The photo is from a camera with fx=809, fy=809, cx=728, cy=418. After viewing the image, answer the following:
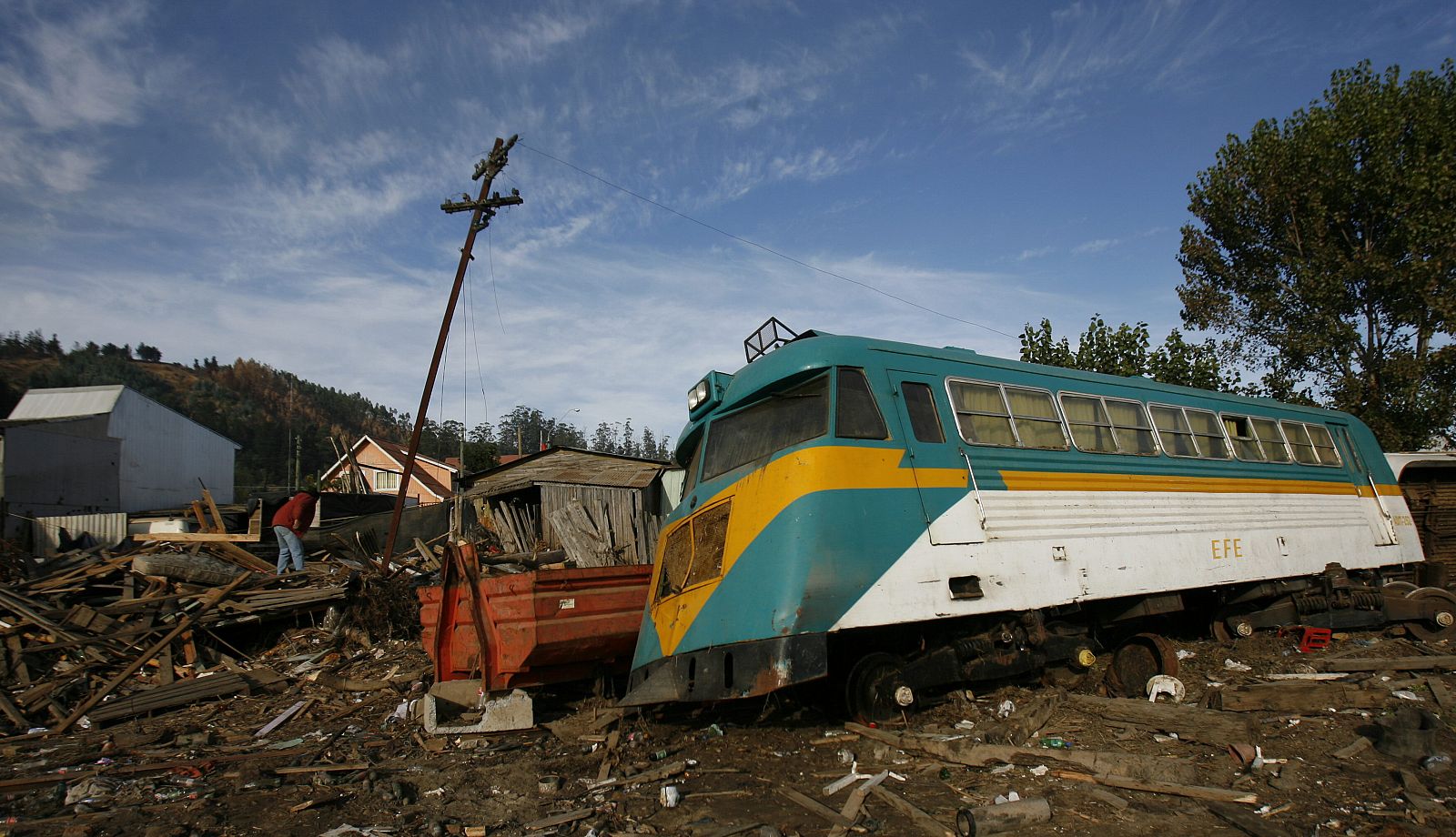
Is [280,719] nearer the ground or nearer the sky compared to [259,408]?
nearer the ground

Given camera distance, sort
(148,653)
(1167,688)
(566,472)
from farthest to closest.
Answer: (566,472) → (148,653) → (1167,688)

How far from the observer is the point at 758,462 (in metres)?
6.46

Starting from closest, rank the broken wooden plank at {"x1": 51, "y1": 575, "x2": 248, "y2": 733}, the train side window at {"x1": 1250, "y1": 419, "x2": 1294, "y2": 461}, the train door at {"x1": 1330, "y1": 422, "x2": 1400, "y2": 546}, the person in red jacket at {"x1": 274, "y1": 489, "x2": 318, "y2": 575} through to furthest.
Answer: the broken wooden plank at {"x1": 51, "y1": 575, "x2": 248, "y2": 733} < the train side window at {"x1": 1250, "y1": 419, "x2": 1294, "y2": 461} < the train door at {"x1": 1330, "y1": 422, "x2": 1400, "y2": 546} < the person in red jacket at {"x1": 274, "y1": 489, "x2": 318, "y2": 575}

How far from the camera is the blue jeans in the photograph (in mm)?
13289

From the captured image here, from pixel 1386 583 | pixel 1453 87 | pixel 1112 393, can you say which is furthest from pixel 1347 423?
pixel 1453 87

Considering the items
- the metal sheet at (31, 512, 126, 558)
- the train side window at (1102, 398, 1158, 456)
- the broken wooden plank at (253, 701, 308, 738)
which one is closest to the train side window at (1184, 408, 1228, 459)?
the train side window at (1102, 398, 1158, 456)

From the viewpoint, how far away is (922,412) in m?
6.85

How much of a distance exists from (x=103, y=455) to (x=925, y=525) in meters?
30.8

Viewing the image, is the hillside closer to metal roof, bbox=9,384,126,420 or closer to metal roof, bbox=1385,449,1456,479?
metal roof, bbox=9,384,126,420

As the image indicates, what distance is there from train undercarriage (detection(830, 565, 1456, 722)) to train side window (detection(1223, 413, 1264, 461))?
5.11ft

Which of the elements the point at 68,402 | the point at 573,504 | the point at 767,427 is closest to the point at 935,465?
the point at 767,427

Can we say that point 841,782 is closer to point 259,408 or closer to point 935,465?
point 935,465

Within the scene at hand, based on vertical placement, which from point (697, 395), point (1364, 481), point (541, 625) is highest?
point (697, 395)

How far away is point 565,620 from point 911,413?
360cm
